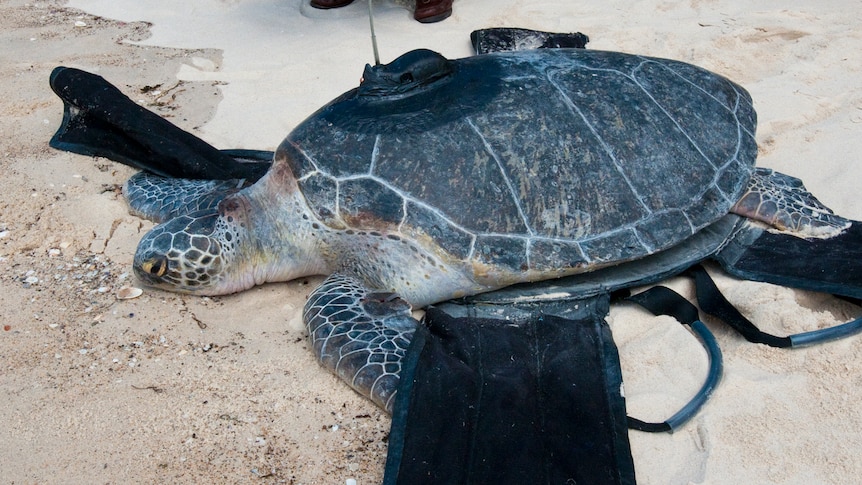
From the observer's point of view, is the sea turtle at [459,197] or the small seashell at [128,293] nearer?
the sea turtle at [459,197]

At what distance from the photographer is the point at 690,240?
7.86 feet

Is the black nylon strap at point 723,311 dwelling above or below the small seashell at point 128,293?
above

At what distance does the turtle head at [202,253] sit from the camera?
7.30ft

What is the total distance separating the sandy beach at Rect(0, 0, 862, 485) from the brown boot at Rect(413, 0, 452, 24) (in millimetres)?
425

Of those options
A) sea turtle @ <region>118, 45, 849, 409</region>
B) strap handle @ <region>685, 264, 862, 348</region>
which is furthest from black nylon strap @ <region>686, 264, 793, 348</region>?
sea turtle @ <region>118, 45, 849, 409</region>

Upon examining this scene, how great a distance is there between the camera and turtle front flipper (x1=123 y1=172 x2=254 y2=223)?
262cm

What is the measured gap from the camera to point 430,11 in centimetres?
436

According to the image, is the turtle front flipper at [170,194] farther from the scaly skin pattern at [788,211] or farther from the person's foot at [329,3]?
the person's foot at [329,3]

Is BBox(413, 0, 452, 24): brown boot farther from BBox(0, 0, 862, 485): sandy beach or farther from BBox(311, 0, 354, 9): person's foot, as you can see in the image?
BBox(311, 0, 354, 9): person's foot

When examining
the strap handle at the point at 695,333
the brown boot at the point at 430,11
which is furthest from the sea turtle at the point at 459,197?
the brown boot at the point at 430,11

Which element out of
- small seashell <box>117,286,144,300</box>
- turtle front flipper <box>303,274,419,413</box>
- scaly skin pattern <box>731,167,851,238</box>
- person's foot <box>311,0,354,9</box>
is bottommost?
person's foot <box>311,0,354,9</box>

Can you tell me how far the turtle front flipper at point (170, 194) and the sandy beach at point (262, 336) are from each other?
8cm

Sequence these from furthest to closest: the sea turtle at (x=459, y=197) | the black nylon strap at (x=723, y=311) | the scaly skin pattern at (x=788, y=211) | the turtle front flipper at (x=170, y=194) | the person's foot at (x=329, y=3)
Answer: the person's foot at (x=329, y=3), the turtle front flipper at (x=170, y=194), the scaly skin pattern at (x=788, y=211), the sea turtle at (x=459, y=197), the black nylon strap at (x=723, y=311)

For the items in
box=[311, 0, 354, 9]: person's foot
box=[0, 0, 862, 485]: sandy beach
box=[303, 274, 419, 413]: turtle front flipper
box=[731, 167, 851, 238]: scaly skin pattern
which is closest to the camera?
box=[0, 0, 862, 485]: sandy beach
